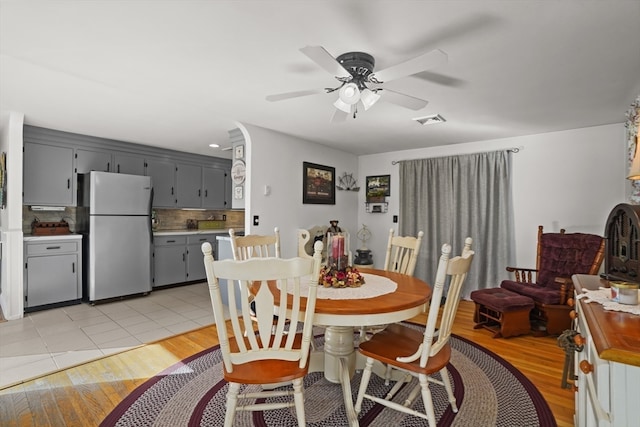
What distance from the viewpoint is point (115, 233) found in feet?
14.2

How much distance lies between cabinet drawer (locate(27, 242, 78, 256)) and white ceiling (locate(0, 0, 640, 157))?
1454mm

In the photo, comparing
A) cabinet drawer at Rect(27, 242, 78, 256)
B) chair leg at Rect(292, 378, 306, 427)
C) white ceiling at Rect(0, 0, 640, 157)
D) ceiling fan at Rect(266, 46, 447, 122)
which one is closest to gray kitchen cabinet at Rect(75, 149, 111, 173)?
white ceiling at Rect(0, 0, 640, 157)

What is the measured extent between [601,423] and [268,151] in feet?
11.7

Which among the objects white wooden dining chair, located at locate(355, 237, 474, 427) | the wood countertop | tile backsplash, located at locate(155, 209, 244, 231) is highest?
tile backsplash, located at locate(155, 209, 244, 231)

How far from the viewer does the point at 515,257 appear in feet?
13.6

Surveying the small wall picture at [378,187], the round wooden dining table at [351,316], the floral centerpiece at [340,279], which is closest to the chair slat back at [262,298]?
the round wooden dining table at [351,316]

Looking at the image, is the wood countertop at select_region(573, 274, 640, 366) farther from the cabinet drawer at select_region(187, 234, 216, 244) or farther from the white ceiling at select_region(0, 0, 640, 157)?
the cabinet drawer at select_region(187, 234, 216, 244)

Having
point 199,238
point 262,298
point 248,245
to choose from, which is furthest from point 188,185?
point 262,298

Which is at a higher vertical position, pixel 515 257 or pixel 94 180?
pixel 94 180

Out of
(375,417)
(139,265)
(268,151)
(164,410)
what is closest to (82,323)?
(139,265)

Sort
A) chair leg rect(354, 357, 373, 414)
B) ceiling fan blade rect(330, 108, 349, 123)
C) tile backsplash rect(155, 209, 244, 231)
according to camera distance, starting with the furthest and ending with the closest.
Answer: tile backsplash rect(155, 209, 244, 231), ceiling fan blade rect(330, 108, 349, 123), chair leg rect(354, 357, 373, 414)

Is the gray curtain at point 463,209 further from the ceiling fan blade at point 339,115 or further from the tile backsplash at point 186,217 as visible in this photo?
the tile backsplash at point 186,217

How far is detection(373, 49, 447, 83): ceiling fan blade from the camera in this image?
158 centimetres

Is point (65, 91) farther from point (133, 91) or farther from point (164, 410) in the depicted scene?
point (164, 410)
